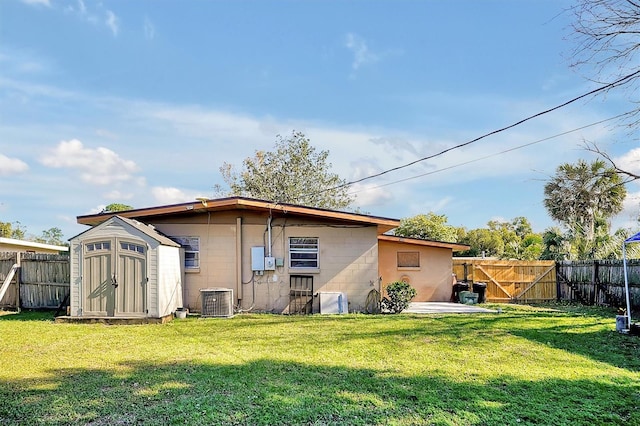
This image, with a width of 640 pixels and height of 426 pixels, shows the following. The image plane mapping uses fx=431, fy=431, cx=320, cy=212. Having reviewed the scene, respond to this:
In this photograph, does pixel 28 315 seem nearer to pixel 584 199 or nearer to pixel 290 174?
pixel 290 174

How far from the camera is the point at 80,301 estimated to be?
9797mm

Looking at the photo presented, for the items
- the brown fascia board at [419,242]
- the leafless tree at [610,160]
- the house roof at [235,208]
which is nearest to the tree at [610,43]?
the leafless tree at [610,160]

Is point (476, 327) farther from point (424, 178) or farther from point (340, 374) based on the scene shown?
point (424, 178)

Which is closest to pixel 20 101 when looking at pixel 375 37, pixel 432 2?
pixel 375 37

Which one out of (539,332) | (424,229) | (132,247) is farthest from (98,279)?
(424,229)

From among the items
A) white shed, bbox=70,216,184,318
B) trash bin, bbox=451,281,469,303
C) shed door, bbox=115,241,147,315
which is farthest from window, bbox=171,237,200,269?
trash bin, bbox=451,281,469,303

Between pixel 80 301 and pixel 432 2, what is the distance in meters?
10.9

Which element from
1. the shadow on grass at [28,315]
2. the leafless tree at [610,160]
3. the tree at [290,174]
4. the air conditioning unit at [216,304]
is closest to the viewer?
the leafless tree at [610,160]

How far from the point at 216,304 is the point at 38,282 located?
5.15 meters

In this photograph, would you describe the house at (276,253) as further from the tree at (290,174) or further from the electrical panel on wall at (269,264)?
the tree at (290,174)

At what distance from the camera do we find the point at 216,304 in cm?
1044

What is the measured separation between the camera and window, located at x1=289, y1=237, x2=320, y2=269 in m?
11.8

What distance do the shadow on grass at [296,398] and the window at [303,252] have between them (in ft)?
21.0

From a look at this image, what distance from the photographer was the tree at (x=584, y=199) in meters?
20.0
